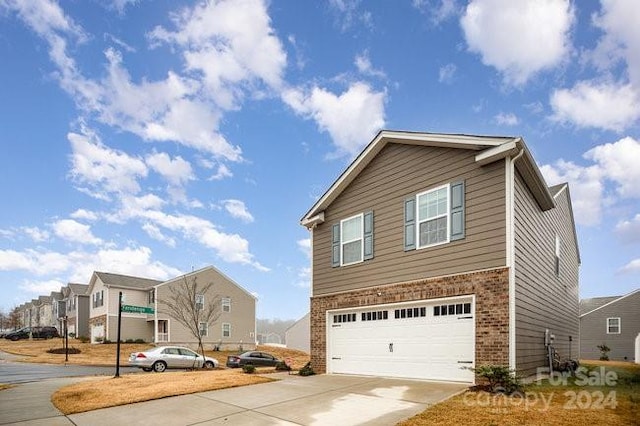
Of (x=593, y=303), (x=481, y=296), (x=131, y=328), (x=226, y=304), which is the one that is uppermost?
(x=481, y=296)

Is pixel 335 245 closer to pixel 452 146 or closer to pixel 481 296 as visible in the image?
pixel 452 146

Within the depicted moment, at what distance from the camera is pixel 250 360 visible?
26750 millimetres

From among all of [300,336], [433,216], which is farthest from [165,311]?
[433,216]

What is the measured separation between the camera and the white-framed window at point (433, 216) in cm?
→ 1291

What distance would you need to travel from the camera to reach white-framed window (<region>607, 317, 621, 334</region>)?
34.0 metres

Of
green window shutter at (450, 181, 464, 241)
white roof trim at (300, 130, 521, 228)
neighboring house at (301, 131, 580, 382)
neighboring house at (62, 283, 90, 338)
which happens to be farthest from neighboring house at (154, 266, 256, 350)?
green window shutter at (450, 181, 464, 241)

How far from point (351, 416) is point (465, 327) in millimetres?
4645

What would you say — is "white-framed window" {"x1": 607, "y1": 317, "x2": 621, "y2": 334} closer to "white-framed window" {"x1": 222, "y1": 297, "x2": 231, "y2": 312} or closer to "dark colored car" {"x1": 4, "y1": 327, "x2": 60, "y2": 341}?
"white-framed window" {"x1": 222, "y1": 297, "x2": 231, "y2": 312}

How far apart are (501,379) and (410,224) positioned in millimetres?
5229

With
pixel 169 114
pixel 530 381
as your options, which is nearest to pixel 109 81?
pixel 169 114

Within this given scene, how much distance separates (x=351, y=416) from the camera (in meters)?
8.85

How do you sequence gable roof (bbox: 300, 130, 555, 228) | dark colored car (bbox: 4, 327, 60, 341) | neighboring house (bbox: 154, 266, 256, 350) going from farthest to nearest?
dark colored car (bbox: 4, 327, 60, 341), neighboring house (bbox: 154, 266, 256, 350), gable roof (bbox: 300, 130, 555, 228)

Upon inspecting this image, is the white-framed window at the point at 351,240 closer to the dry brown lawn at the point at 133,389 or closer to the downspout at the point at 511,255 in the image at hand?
the dry brown lawn at the point at 133,389

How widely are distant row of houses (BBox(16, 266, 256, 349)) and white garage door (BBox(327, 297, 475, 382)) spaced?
1123 inches
